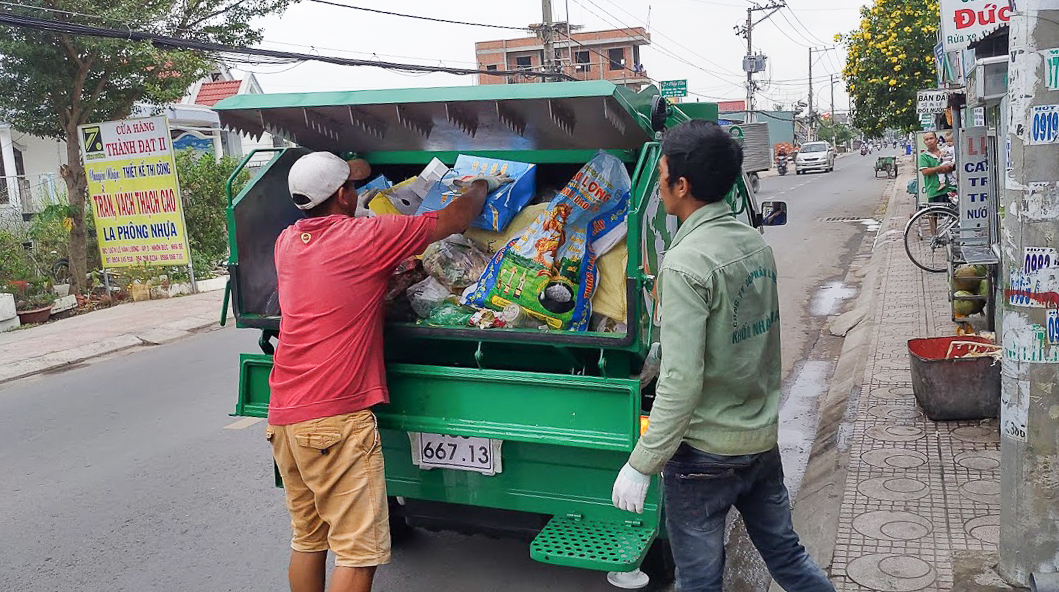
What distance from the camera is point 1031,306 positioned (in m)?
3.01

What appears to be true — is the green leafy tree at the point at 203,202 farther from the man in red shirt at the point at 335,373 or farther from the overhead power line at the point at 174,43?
the man in red shirt at the point at 335,373

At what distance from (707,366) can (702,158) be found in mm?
554

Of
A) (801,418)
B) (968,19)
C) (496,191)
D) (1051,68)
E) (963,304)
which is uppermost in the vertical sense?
(968,19)

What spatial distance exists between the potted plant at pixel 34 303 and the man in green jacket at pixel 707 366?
11610 mm

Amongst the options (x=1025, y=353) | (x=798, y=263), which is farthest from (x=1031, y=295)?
(x=798, y=263)

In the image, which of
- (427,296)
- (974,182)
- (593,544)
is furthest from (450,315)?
(974,182)

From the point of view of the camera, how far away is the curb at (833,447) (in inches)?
155

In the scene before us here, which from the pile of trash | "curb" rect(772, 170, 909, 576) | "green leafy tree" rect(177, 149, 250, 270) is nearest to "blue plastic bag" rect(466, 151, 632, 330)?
the pile of trash

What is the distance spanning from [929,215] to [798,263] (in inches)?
99.5

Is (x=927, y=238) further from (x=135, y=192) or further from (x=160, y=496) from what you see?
(x=135, y=192)

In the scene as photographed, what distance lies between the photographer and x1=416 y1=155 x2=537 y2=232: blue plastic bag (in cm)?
375

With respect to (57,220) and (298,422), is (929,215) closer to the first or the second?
(298,422)

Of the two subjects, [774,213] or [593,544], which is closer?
[593,544]

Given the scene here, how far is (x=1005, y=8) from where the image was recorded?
5711mm
